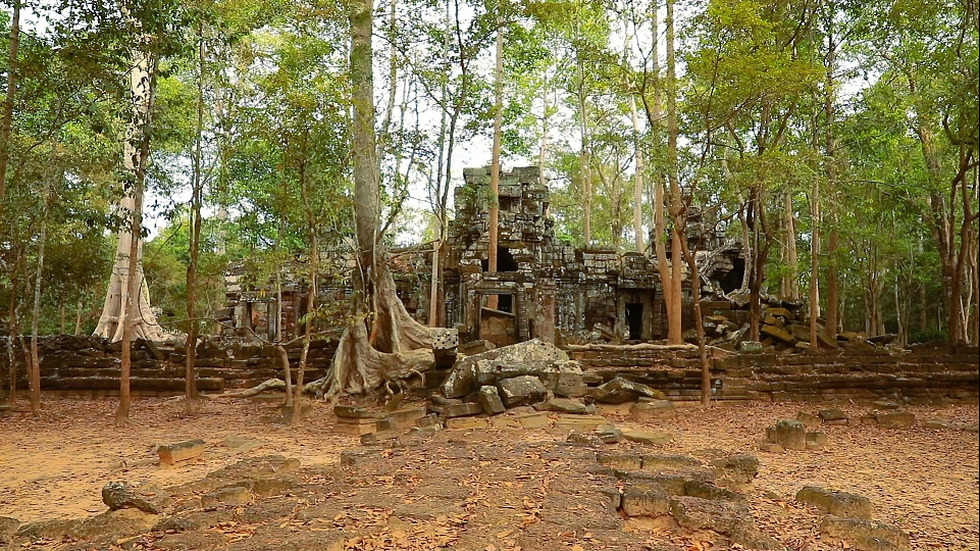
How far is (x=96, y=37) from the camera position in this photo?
7.23 m

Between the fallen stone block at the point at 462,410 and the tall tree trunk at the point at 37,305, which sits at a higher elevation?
the tall tree trunk at the point at 37,305

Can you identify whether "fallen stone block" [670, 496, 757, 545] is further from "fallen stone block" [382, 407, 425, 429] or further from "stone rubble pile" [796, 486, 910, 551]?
"fallen stone block" [382, 407, 425, 429]

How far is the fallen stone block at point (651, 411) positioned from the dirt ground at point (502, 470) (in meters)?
0.23

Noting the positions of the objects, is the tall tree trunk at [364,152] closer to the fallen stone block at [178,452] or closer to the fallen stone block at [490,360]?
the fallen stone block at [490,360]

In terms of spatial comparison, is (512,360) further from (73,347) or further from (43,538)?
(73,347)

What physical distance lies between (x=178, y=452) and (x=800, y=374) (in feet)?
34.9

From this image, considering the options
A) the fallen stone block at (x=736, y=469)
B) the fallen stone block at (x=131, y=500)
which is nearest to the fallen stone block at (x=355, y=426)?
the fallen stone block at (x=131, y=500)

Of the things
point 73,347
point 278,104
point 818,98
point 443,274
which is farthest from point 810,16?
point 73,347

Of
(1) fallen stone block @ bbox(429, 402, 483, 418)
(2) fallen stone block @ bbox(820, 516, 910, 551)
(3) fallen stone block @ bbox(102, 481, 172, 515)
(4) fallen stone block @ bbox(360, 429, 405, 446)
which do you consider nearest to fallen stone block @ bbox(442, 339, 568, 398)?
(1) fallen stone block @ bbox(429, 402, 483, 418)

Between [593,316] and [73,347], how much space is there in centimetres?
1431

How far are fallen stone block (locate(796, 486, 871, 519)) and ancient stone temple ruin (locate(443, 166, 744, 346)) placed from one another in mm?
12275

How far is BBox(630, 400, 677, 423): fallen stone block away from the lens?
8.89 meters

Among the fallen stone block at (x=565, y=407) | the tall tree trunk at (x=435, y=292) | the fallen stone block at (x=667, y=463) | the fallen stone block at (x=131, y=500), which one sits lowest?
the fallen stone block at (x=565, y=407)

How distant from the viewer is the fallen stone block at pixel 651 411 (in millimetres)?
8891
